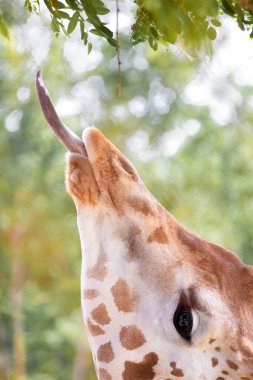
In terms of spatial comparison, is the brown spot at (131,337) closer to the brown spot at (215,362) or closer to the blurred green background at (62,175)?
the brown spot at (215,362)

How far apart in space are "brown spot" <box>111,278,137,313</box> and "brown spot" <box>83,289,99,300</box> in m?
0.04

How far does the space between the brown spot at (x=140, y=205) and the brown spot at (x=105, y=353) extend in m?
0.32

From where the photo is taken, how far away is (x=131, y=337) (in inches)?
73.1

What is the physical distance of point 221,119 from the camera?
15062 mm

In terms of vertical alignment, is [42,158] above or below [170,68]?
below

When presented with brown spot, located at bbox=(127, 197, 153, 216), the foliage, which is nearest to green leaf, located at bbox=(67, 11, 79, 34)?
the foliage

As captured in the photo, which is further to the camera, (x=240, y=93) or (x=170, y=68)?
(x=170, y=68)

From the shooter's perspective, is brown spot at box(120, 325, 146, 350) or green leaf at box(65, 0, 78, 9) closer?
brown spot at box(120, 325, 146, 350)

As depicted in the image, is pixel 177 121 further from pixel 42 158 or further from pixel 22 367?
pixel 22 367

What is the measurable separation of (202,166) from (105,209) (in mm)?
13822

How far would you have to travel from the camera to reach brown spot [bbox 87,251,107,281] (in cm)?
185

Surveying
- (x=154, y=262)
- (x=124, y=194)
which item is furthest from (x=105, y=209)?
(x=154, y=262)

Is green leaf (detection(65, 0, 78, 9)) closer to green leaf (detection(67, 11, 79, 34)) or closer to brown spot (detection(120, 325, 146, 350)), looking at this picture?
green leaf (detection(67, 11, 79, 34))

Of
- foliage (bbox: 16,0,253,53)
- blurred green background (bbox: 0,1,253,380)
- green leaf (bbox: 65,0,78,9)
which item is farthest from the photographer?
blurred green background (bbox: 0,1,253,380)
